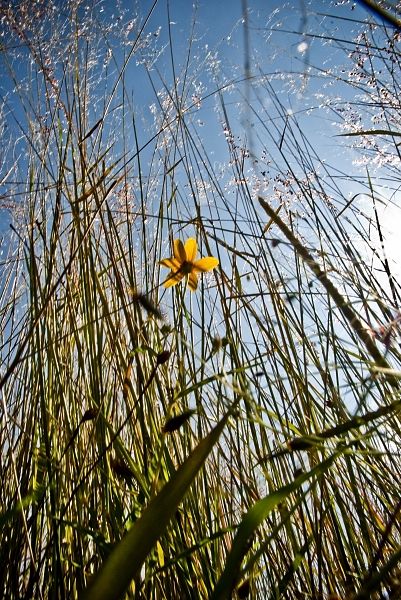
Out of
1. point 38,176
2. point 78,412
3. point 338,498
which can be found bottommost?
→ point 78,412

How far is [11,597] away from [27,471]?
19 cm

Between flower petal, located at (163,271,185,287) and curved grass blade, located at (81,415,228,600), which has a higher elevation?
flower petal, located at (163,271,185,287)

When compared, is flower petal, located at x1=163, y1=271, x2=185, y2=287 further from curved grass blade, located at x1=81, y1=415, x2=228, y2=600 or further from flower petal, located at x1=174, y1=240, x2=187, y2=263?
curved grass blade, located at x1=81, y1=415, x2=228, y2=600

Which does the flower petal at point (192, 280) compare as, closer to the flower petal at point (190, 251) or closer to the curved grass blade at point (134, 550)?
the flower petal at point (190, 251)

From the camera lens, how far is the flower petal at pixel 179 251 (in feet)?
2.59

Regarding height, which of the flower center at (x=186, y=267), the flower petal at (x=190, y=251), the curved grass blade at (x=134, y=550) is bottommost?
the curved grass blade at (x=134, y=550)

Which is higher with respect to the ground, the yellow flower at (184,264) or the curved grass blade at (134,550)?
the yellow flower at (184,264)

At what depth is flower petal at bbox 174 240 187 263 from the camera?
2.59ft

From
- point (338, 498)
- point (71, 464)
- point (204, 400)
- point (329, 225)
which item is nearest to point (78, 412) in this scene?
point (71, 464)

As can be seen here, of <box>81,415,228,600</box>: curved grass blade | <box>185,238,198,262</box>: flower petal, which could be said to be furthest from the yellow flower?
<box>81,415,228,600</box>: curved grass blade

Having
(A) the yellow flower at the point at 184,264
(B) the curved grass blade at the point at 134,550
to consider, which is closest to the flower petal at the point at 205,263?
(A) the yellow flower at the point at 184,264

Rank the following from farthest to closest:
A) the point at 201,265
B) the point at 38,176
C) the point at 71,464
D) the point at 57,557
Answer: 1. the point at 38,176
2. the point at 71,464
3. the point at 201,265
4. the point at 57,557

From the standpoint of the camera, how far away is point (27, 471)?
85 cm

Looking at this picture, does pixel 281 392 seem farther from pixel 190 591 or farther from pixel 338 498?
pixel 190 591
